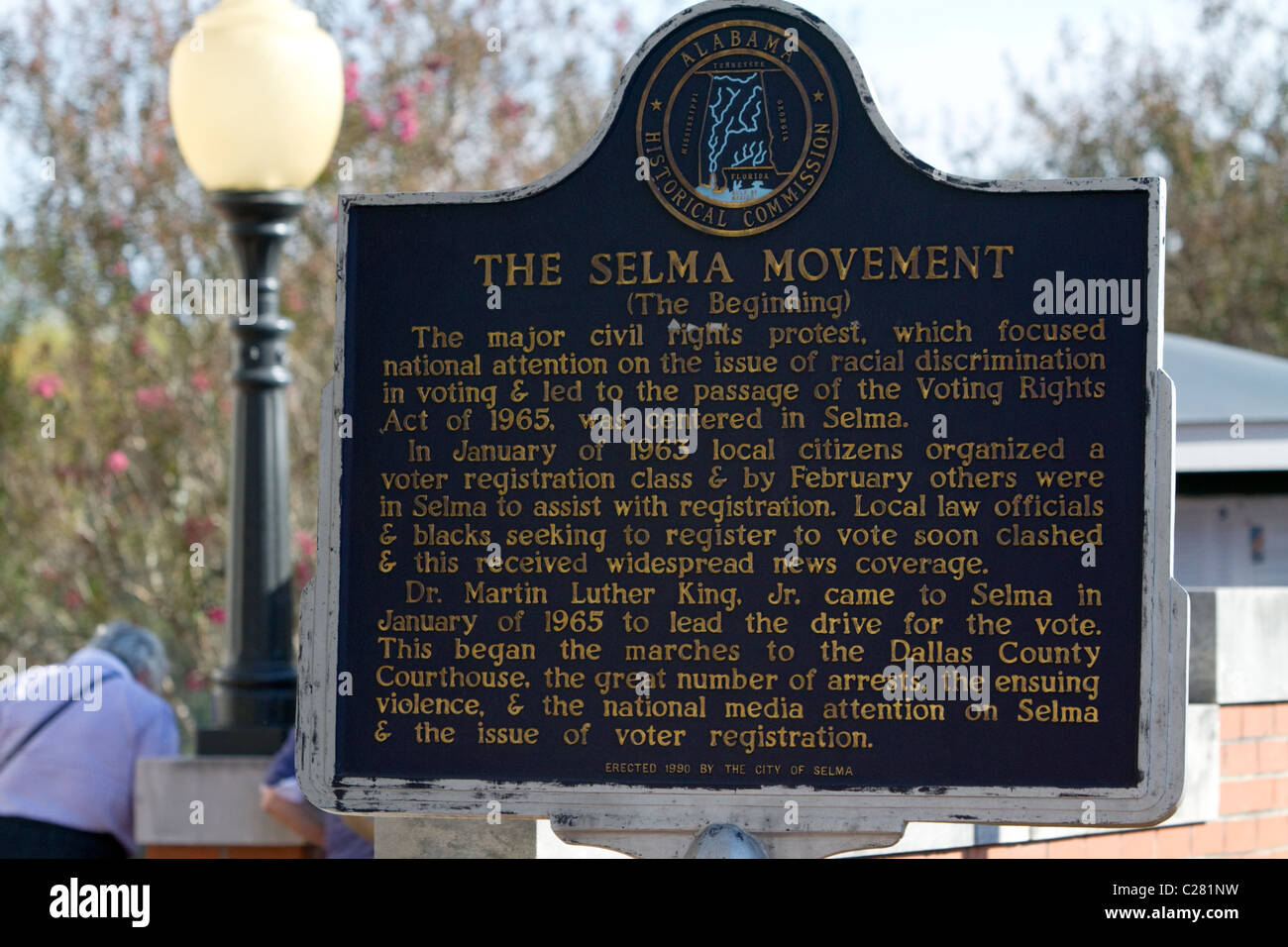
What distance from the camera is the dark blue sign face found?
11.5 ft

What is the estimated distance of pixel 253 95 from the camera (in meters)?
6.02

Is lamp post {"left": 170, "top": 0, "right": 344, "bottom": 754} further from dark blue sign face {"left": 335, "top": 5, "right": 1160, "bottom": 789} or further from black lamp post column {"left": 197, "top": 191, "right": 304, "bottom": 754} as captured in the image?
dark blue sign face {"left": 335, "top": 5, "right": 1160, "bottom": 789}

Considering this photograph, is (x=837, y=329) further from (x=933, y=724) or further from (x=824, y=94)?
(x=933, y=724)

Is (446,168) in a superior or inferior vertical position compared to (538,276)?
superior

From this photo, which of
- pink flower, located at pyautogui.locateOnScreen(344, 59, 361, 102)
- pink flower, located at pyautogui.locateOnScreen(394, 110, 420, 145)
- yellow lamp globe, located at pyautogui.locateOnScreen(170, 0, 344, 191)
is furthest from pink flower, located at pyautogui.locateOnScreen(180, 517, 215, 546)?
yellow lamp globe, located at pyautogui.locateOnScreen(170, 0, 344, 191)

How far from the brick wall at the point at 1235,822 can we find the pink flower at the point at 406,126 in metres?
6.69

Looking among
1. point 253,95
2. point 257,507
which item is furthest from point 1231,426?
point 253,95

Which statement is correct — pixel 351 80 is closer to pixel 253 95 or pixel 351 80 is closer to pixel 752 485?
pixel 253 95

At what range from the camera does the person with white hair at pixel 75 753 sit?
5445 mm

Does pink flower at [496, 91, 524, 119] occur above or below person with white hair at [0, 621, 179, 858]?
above

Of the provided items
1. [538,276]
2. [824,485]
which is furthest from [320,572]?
[824,485]

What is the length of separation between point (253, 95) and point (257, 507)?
5.25 feet

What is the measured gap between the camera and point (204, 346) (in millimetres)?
10016

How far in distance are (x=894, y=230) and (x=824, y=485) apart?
24.5 inches
